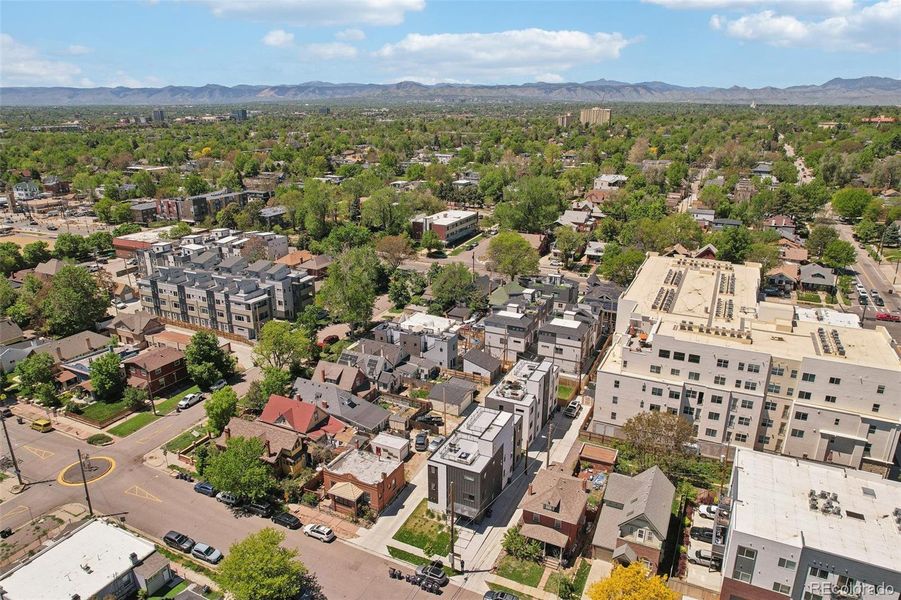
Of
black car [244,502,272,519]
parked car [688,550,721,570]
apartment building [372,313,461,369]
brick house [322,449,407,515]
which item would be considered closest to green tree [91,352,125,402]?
black car [244,502,272,519]

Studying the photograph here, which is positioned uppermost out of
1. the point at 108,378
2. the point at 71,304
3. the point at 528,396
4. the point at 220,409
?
the point at 71,304

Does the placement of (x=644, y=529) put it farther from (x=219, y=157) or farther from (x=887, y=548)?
(x=219, y=157)

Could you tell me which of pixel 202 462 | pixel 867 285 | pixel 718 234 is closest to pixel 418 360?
pixel 202 462

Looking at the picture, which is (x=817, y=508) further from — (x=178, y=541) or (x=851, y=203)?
(x=851, y=203)

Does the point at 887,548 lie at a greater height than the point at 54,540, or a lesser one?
greater

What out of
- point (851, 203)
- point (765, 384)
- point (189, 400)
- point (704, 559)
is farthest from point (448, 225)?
point (851, 203)
